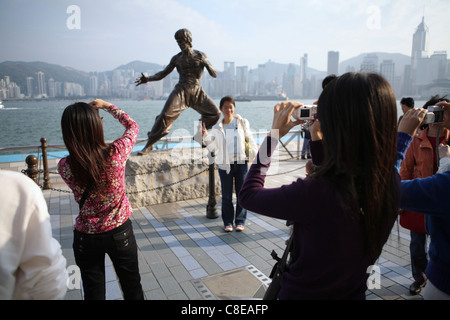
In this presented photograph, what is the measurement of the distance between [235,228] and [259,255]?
0.94 metres

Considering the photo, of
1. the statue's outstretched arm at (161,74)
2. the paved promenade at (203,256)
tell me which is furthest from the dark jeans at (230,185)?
the statue's outstretched arm at (161,74)

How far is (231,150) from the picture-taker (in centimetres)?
452

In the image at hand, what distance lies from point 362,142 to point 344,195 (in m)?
0.20

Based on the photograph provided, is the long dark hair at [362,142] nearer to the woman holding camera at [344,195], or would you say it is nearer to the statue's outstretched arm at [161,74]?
the woman holding camera at [344,195]

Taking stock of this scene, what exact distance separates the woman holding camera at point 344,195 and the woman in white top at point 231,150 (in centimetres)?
324

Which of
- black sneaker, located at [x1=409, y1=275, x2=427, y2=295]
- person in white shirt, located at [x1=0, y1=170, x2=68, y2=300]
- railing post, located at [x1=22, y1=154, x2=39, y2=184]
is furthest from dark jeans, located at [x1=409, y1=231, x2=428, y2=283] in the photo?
railing post, located at [x1=22, y1=154, x2=39, y2=184]

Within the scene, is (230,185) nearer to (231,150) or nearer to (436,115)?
(231,150)

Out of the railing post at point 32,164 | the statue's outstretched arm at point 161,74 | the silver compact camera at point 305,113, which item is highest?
the statue's outstretched arm at point 161,74

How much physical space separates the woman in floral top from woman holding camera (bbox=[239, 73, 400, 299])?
1.19m

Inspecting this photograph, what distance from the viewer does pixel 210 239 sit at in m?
4.45

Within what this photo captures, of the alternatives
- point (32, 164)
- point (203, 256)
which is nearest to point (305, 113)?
point (203, 256)

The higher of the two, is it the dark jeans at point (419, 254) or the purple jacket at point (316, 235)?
the purple jacket at point (316, 235)

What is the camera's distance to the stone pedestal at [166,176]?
588cm

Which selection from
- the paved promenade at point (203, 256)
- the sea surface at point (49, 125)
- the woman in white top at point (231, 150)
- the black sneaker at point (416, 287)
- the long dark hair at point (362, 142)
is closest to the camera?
the long dark hair at point (362, 142)
